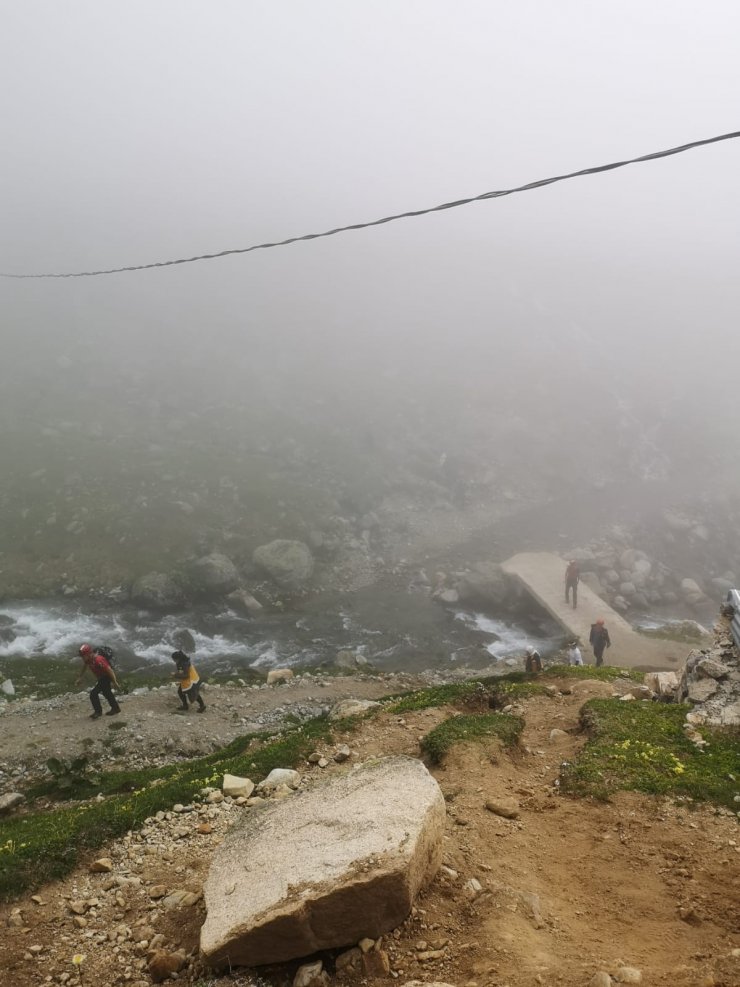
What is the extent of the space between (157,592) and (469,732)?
792 inches

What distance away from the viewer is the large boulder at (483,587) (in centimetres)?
2981

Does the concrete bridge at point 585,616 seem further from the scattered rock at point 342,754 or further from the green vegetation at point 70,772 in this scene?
the green vegetation at point 70,772

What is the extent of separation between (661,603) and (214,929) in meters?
31.7

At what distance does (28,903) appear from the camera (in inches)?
264

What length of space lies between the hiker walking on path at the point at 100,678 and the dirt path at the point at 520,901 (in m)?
8.89

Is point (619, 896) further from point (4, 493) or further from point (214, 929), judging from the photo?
point (4, 493)

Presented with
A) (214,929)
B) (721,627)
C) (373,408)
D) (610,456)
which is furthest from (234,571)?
(610,456)

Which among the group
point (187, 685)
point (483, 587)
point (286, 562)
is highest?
point (187, 685)

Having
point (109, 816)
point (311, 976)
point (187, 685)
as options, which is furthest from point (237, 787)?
point (187, 685)

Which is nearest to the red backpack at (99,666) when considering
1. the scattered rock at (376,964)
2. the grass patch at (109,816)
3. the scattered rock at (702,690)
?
the grass patch at (109,816)

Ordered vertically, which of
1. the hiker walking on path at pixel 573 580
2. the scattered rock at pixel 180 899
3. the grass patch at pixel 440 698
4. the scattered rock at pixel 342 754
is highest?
the scattered rock at pixel 180 899

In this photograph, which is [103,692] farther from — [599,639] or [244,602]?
[599,639]

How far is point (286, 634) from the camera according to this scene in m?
25.9

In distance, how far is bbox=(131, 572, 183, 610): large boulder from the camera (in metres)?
26.3
